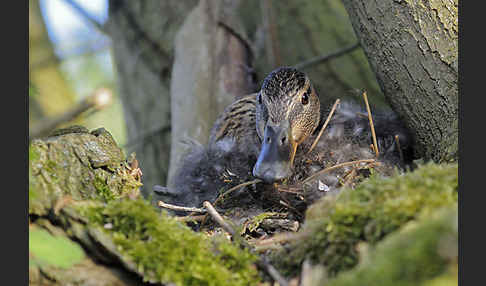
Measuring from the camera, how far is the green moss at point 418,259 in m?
1.25

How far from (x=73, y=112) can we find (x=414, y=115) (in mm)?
1966

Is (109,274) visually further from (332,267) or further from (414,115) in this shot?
(414,115)

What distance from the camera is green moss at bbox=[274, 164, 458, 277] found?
155cm

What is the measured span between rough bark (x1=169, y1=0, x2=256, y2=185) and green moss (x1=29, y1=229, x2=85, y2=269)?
2148 mm

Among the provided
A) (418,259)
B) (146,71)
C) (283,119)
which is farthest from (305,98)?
(146,71)

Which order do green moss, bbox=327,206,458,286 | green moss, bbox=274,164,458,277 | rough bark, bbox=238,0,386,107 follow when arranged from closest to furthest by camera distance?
green moss, bbox=327,206,458,286 → green moss, bbox=274,164,458,277 → rough bark, bbox=238,0,386,107

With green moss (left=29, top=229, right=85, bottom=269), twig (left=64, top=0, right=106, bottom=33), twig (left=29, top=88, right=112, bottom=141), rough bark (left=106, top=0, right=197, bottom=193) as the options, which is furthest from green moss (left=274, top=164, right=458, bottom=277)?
twig (left=64, top=0, right=106, bottom=33)

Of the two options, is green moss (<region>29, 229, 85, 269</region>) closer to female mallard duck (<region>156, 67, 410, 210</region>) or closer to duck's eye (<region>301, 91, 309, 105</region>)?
female mallard duck (<region>156, 67, 410, 210</region>)

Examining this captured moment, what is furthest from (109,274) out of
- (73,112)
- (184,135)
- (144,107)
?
(144,107)

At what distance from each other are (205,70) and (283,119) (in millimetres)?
1527

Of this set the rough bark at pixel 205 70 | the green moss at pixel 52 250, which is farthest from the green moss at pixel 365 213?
the rough bark at pixel 205 70

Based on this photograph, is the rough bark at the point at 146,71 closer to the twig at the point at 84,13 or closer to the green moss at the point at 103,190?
the twig at the point at 84,13

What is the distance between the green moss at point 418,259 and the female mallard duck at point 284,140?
122 cm

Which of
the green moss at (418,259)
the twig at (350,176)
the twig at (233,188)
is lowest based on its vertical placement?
the twig at (233,188)
